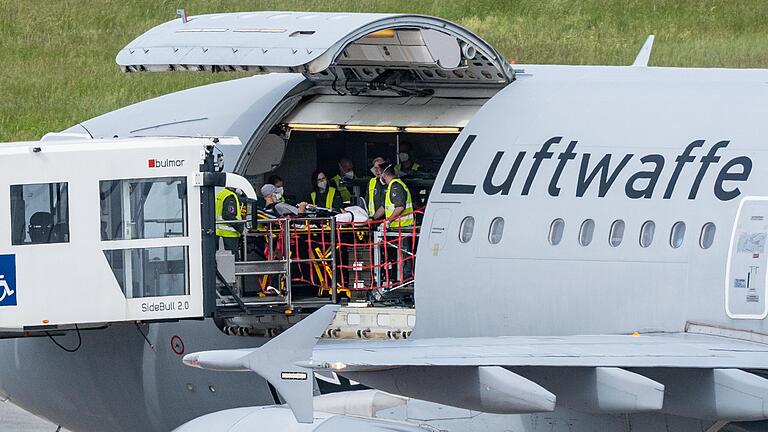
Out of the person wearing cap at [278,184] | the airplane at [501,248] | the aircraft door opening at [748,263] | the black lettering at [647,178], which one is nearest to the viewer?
the airplane at [501,248]

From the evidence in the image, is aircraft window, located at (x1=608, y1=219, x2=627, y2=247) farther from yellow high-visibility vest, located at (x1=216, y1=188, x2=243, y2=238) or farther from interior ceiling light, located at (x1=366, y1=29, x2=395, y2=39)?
yellow high-visibility vest, located at (x1=216, y1=188, x2=243, y2=238)

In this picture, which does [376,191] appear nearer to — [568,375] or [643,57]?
[643,57]

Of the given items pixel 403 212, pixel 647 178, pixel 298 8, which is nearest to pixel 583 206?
pixel 647 178

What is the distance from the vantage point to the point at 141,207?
17781 millimetres

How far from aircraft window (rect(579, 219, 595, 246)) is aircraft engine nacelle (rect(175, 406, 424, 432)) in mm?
2668

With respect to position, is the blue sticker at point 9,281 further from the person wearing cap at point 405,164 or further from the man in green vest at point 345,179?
the person wearing cap at point 405,164

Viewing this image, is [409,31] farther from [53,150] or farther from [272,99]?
[53,150]

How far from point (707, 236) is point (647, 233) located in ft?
2.38

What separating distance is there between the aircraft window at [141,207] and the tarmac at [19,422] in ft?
33.4

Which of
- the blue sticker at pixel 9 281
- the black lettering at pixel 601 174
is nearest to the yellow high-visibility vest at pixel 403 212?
the black lettering at pixel 601 174

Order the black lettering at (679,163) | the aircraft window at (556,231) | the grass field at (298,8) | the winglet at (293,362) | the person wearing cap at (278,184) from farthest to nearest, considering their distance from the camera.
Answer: the grass field at (298,8) < the person wearing cap at (278,184) < the aircraft window at (556,231) < the black lettering at (679,163) < the winglet at (293,362)

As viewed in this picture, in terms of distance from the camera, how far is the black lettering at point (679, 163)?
1623 cm

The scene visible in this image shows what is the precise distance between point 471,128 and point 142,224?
3.93m

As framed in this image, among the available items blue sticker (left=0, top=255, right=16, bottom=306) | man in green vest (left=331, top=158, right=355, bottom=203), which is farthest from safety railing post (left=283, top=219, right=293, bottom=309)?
blue sticker (left=0, top=255, right=16, bottom=306)
